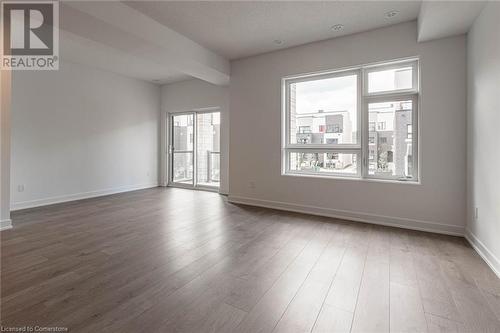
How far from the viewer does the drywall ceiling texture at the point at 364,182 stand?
3.25m

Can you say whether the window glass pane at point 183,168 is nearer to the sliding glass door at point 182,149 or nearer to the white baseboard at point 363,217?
the sliding glass door at point 182,149

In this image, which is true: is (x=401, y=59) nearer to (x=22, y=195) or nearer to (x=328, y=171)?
(x=328, y=171)

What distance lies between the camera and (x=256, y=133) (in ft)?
16.0

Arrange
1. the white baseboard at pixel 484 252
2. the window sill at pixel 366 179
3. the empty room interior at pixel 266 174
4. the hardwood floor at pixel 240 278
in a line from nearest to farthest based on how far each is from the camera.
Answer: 1. the hardwood floor at pixel 240 278
2. the empty room interior at pixel 266 174
3. the white baseboard at pixel 484 252
4. the window sill at pixel 366 179

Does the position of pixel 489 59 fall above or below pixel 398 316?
above

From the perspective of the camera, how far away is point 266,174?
15.7 ft

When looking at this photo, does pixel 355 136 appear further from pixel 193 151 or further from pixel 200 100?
pixel 193 151

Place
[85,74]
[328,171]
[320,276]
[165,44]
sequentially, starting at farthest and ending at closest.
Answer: [85,74] < [328,171] < [165,44] < [320,276]

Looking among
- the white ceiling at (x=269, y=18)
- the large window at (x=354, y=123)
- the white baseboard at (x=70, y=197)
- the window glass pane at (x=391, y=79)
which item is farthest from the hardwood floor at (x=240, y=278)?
the white ceiling at (x=269, y=18)

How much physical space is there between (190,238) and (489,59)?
3796 millimetres

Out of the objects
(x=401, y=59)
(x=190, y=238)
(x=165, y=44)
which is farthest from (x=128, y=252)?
(x=401, y=59)

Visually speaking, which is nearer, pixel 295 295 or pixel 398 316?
pixel 398 316

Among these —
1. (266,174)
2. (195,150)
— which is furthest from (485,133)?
(195,150)

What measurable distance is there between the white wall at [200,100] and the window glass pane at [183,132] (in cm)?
27
